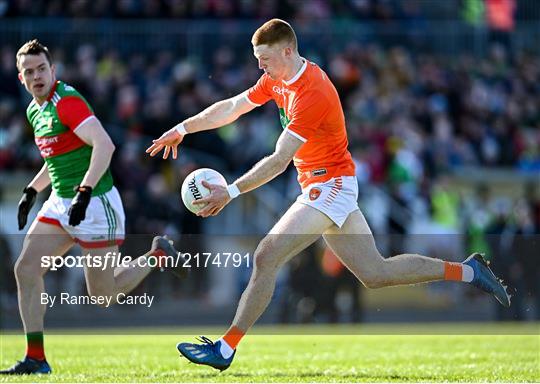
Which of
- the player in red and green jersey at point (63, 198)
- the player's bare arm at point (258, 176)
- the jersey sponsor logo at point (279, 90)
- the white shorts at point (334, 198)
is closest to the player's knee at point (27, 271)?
the player in red and green jersey at point (63, 198)

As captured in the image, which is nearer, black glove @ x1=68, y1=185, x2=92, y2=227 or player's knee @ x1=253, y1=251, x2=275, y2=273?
player's knee @ x1=253, y1=251, x2=275, y2=273

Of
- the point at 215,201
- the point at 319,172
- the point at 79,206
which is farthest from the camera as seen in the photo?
the point at 79,206

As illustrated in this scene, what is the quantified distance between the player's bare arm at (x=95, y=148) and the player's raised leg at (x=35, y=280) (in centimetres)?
53

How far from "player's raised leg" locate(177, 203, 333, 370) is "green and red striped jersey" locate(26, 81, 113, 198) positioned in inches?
79.7

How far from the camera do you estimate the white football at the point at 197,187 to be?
8.73 m

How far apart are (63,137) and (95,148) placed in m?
0.40

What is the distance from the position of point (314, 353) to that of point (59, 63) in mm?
12210

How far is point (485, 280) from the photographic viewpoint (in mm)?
9891

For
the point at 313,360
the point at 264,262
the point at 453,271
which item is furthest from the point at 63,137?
the point at 453,271

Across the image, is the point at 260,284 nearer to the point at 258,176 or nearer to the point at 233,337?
the point at 233,337

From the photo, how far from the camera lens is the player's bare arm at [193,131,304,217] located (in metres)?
8.52

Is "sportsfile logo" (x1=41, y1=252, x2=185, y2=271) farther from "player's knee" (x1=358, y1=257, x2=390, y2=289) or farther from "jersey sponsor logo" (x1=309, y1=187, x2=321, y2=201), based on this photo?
"player's knee" (x1=358, y1=257, x2=390, y2=289)

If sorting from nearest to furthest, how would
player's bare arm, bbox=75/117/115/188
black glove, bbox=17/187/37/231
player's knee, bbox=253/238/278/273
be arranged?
player's knee, bbox=253/238/278/273 → player's bare arm, bbox=75/117/115/188 → black glove, bbox=17/187/37/231

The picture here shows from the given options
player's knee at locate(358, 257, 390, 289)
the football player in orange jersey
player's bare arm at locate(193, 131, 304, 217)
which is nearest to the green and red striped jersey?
the football player in orange jersey
